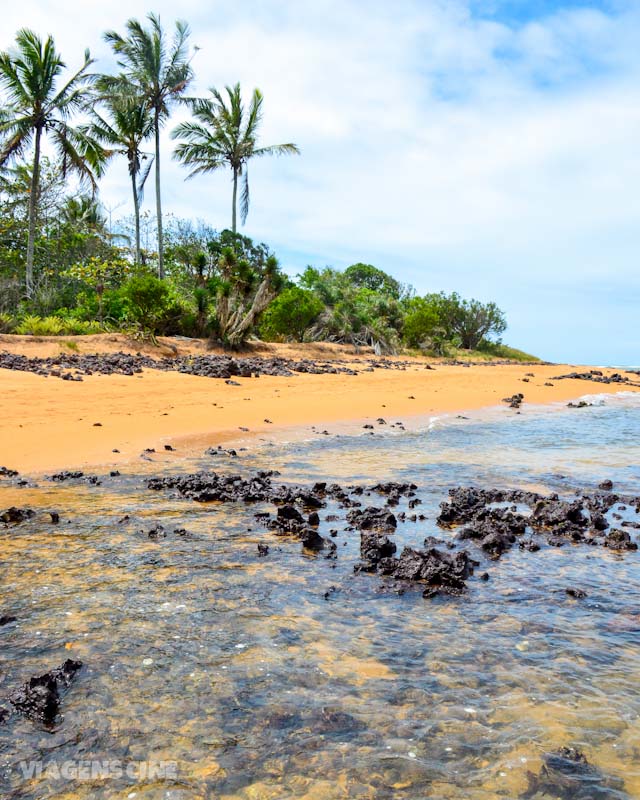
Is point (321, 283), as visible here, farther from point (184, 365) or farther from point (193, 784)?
point (193, 784)

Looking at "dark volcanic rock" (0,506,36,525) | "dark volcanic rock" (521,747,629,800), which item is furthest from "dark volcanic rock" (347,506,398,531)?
"dark volcanic rock" (521,747,629,800)

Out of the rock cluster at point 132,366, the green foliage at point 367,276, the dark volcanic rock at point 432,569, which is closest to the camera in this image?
the dark volcanic rock at point 432,569

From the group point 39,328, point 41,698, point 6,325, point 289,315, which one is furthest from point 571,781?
point 289,315

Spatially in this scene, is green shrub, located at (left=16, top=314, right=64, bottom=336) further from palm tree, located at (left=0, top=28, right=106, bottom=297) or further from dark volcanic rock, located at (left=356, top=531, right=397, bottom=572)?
dark volcanic rock, located at (left=356, top=531, right=397, bottom=572)

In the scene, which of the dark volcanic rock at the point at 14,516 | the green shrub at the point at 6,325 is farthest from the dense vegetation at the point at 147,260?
the dark volcanic rock at the point at 14,516

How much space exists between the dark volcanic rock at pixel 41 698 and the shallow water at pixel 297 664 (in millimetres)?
55

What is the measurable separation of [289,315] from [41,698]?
27.7 meters

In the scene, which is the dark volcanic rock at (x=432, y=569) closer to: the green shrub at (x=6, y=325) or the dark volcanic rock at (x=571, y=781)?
the dark volcanic rock at (x=571, y=781)

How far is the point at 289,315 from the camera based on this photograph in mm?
29875

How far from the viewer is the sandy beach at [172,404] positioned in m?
8.86

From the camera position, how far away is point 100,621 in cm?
352

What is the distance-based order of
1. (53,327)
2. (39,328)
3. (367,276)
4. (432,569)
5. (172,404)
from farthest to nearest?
1. (367,276)
2. (53,327)
3. (39,328)
4. (172,404)
5. (432,569)

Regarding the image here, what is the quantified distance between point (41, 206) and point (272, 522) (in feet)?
111

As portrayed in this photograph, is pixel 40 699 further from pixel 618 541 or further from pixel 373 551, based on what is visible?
pixel 618 541
